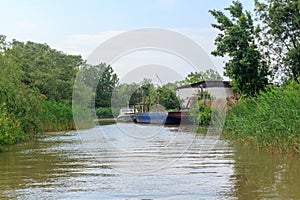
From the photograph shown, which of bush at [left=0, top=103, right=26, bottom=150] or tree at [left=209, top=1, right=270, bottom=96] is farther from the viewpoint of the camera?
tree at [left=209, top=1, right=270, bottom=96]

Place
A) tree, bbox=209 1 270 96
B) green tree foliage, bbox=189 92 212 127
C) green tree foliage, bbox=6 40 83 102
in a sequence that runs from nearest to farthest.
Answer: tree, bbox=209 1 270 96 < green tree foliage, bbox=189 92 212 127 < green tree foliage, bbox=6 40 83 102

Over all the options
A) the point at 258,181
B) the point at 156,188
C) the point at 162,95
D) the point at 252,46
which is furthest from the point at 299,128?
the point at 162,95

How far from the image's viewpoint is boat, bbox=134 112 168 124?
113 ft

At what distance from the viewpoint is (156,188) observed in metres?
8.73

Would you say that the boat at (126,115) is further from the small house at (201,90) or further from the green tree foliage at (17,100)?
the green tree foliage at (17,100)

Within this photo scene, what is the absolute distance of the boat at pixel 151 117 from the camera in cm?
3444

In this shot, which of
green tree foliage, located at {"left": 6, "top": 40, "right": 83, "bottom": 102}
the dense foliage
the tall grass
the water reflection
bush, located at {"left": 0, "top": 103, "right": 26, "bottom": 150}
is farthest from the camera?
green tree foliage, located at {"left": 6, "top": 40, "right": 83, "bottom": 102}

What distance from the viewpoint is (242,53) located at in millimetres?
22156

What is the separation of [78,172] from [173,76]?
19.3 ft

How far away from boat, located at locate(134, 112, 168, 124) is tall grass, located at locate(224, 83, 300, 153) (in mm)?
17642

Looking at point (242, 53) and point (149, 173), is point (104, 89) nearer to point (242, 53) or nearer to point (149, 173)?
point (242, 53)

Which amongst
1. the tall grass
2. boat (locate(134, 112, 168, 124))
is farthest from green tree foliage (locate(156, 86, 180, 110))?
the tall grass

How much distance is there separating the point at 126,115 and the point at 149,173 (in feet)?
77.2

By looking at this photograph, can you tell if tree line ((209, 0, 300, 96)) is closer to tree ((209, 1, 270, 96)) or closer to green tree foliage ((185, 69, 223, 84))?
tree ((209, 1, 270, 96))
